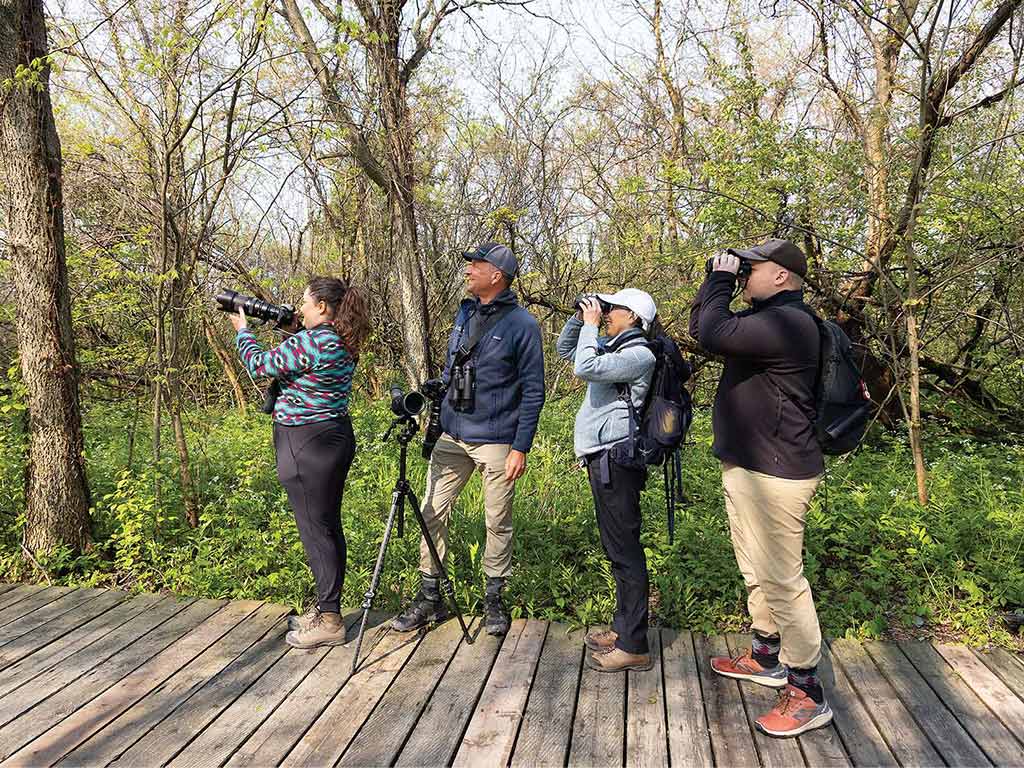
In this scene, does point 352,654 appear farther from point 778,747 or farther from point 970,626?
point 970,626

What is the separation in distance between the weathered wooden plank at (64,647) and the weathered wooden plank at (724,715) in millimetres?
2856

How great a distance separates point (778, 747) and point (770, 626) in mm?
540

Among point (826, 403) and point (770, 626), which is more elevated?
point (826, 403)

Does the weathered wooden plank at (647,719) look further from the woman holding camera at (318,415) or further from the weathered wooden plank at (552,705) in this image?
the woman holding camera at (318,415)

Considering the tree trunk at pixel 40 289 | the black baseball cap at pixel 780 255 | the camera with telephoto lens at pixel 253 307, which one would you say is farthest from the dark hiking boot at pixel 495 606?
the tree trunk at pixel 40 289

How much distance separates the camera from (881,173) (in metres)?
5.29

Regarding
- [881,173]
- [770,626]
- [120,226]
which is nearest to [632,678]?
[770,626]

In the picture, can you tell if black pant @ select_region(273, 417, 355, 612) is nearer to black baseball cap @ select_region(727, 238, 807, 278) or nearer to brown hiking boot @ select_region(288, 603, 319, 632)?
brown hiking boot @ select_region(288, 603, 319, 632)

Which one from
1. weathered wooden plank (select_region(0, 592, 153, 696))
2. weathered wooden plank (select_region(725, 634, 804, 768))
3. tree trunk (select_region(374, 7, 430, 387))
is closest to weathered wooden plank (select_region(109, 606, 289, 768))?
weathered wooden plank (select_region(0, 592, 153, 696))

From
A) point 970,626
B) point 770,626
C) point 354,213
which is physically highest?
point 354,213

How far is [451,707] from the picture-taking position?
2748 millimetres

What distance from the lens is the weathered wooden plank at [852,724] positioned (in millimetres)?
2424

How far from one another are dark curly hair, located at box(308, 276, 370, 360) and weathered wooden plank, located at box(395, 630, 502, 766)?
1.54 metres

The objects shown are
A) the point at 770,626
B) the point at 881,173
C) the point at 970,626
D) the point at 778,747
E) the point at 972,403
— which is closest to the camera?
the point at 778,747
